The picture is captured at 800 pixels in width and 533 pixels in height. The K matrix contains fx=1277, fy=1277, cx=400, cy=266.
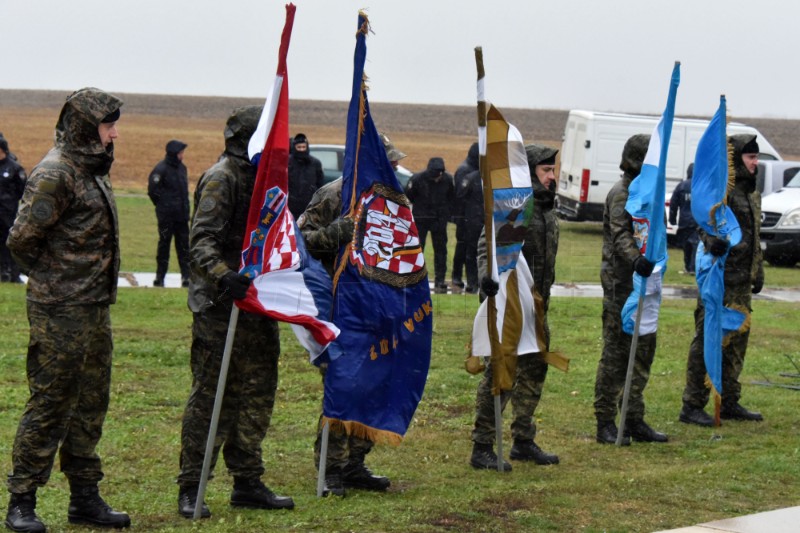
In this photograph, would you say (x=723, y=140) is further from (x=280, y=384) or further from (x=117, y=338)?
(x=117, y=338)

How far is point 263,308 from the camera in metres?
6.71

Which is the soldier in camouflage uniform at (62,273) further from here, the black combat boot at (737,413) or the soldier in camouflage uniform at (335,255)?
the black combat boot at (737,413)

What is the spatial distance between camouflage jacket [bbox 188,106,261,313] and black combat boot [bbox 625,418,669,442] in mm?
3978

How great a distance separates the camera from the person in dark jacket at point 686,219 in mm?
22281

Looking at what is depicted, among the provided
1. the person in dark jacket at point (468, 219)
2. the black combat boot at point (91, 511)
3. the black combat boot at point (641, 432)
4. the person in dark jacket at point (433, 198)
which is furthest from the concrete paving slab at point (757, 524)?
the person in dark jacket at point (433, 198)

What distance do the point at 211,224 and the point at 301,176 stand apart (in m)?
11.1

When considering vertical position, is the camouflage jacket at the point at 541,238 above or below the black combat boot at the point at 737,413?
above

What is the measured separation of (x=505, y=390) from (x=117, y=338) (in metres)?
6.10

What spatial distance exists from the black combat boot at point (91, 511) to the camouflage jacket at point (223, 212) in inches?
44.0

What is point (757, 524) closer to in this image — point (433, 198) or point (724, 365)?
point (724, 365)

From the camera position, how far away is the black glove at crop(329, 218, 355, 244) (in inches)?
297

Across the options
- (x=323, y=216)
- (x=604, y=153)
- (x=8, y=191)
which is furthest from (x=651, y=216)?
(x=604, y=153)

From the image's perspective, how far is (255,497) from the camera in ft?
23.5

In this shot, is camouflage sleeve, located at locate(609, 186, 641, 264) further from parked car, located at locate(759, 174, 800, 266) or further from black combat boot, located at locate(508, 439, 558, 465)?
parked car, located at locate(759, 174, 800, 266)
